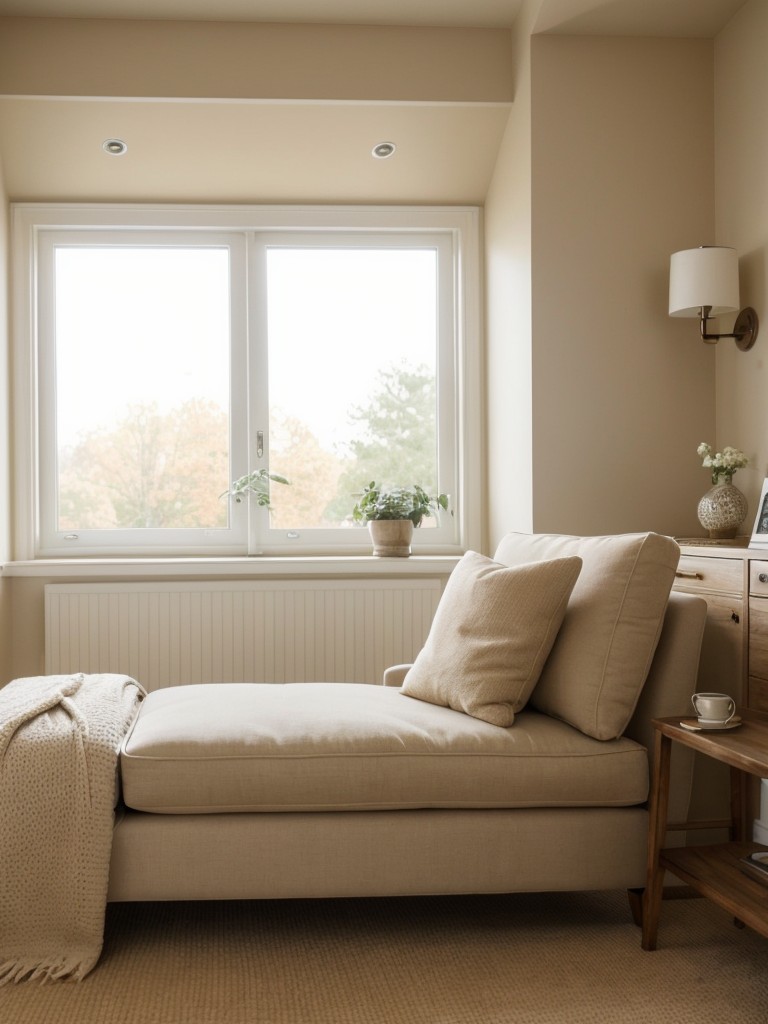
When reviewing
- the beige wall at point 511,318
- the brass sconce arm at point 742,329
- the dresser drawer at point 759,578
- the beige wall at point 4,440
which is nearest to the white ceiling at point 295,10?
the beige wall at point 511,318

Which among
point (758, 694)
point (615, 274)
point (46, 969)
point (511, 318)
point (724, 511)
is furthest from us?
point (511, 318)

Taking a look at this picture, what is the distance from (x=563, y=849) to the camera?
80.5 inches

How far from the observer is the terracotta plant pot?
3.89 metres

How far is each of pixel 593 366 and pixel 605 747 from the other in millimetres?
1713

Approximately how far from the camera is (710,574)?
2.61m

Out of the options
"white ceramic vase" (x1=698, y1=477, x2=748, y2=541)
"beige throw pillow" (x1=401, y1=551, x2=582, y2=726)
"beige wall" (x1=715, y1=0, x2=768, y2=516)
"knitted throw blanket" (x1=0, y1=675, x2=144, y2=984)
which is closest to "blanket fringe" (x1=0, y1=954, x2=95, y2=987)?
"knitted throw blanket" (x1=0, y1=675, x2=144, y2=984)

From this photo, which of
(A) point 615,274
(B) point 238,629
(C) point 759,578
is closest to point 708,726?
(C) point 759,578

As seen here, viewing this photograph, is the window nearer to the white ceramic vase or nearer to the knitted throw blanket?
the white ceramic vase

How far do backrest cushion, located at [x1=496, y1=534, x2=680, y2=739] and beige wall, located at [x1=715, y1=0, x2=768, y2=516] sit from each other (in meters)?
1.14

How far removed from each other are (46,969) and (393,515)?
2.31 metres

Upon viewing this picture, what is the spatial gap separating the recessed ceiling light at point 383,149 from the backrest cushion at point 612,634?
2232 mm

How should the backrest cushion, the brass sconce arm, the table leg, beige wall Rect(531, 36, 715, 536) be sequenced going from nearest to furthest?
the table leg, the backrest cushion, the brass sconce arm, beige wall Rect(531, 36, 715, 536)

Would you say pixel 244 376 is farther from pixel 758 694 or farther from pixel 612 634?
pixel 758 694

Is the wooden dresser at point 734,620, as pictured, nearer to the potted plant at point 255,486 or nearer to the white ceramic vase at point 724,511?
the white ceramic vase at point 724,511
